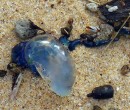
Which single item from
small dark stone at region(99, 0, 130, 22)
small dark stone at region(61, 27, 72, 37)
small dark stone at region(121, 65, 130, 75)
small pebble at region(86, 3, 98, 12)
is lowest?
small dark stone at region(121, 65, 130, 75)

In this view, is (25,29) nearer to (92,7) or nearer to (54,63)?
(54,63)

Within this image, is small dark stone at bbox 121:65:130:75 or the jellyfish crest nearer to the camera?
the jellyfish crest

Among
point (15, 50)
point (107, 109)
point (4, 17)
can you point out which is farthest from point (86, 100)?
point (4, 17)

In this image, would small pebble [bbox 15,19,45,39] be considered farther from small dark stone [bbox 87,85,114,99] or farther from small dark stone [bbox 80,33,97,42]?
small dark stone [bbox 87,85,114,99]

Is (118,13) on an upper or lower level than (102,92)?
upper

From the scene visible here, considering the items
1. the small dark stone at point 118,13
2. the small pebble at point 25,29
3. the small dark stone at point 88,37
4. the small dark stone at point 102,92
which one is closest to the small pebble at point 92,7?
the small dark stone at point 118,13

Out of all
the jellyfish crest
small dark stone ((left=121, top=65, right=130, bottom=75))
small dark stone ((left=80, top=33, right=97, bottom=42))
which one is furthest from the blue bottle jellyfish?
small dark stone ((left=121, top=65, right=130, bottom=75))

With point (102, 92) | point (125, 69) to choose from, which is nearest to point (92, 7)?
point (125, 69)

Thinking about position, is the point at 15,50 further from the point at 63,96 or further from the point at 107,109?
the point at 107,109
